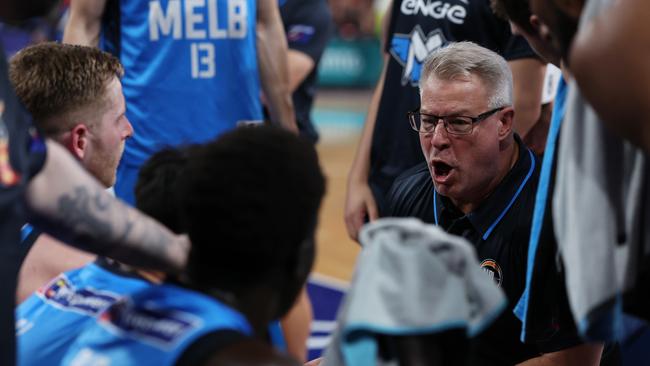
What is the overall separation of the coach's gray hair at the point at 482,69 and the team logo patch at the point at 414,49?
781 mm

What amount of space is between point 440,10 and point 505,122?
937 mm

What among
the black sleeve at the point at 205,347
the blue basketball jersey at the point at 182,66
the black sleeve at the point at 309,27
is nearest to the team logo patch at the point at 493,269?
the black sleeve at the point at 205,347

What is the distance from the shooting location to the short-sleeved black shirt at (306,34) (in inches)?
201

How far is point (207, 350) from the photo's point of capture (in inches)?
66.0

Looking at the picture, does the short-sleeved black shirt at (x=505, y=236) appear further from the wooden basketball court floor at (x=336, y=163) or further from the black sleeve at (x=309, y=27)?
the black sleeve at (x=309, y=27)

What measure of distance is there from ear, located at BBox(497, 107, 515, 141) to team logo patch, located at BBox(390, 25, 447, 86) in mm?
849

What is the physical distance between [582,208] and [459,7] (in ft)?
7.02

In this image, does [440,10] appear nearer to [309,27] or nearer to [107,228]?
[309,27]

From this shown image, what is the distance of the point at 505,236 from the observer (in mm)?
2926

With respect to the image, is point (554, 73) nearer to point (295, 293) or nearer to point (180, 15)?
point (180, 15)

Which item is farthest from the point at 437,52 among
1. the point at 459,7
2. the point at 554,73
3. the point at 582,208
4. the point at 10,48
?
the point at 10,48

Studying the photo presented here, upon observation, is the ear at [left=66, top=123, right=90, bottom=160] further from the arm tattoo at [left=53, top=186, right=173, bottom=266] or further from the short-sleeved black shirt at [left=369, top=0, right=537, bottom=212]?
the short-sleeved black shirt at [left=369, top=0, right=537, bottom=212]

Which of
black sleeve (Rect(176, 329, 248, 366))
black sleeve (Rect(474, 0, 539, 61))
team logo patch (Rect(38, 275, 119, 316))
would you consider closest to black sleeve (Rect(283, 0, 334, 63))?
black sleeve (Rect(474, 0, 539, 61))

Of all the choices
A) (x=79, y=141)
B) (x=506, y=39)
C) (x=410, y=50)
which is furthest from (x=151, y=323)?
(x=506, y=39)
